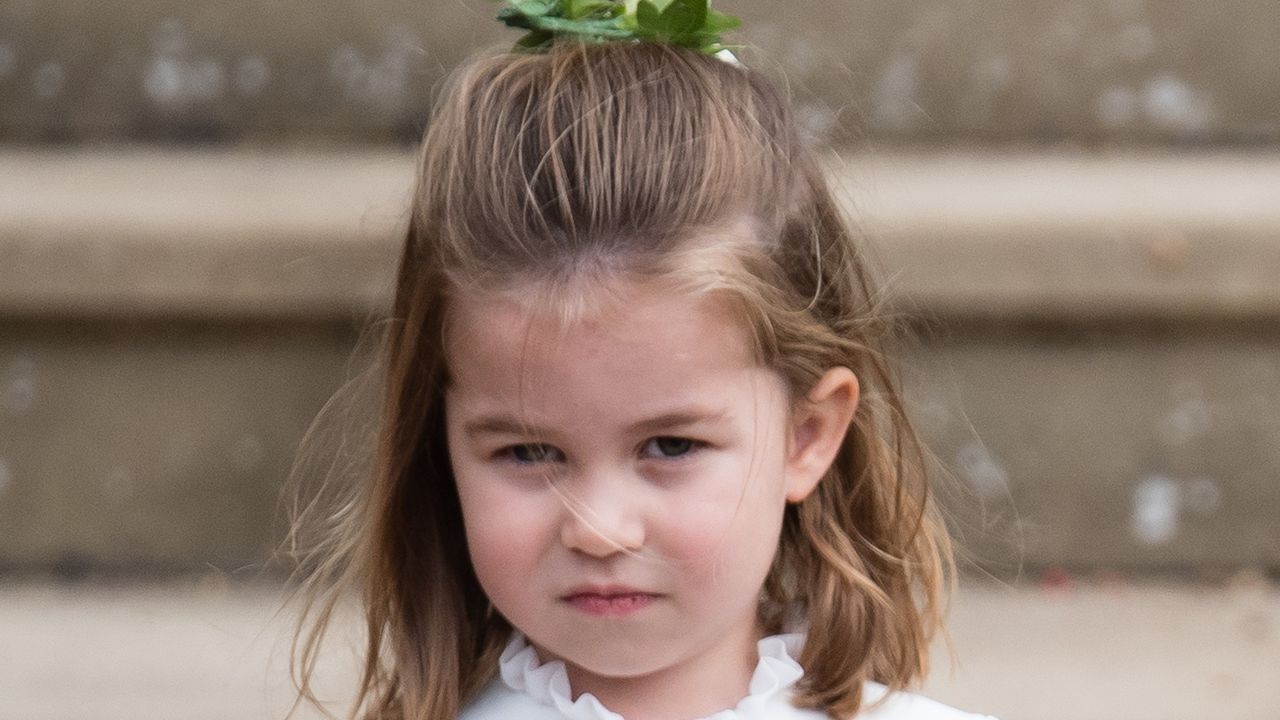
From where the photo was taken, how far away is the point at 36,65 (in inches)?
102

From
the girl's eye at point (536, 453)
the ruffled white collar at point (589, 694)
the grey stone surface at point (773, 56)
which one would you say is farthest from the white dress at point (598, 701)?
the grey stone surface at point (773, 56)

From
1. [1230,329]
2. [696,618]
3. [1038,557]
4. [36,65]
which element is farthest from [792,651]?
[36,65]

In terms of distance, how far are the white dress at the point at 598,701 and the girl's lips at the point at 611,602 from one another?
132 mm

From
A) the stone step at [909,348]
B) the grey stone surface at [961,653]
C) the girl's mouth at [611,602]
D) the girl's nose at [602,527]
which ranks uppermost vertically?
the girl's nose at [602,527]

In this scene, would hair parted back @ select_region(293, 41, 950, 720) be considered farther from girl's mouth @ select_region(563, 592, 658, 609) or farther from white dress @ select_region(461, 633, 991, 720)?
girl's mouth @ select_region(563, 592, 658, 609)

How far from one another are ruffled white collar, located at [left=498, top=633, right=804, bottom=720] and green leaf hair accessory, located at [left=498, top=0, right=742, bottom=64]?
22.7 inches

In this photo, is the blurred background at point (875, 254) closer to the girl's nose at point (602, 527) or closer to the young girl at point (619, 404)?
the young girl at point (619, 404)

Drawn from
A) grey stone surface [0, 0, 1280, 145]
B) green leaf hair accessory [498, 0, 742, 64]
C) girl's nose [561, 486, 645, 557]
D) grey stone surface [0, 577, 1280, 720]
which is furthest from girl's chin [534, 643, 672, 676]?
grey stone surface [0, 0, 1280, 145]

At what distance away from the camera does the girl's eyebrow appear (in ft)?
4.89

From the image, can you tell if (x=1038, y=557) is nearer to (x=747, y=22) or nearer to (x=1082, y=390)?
(x=1082, y=390)

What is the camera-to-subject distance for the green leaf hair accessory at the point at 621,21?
1653 mm

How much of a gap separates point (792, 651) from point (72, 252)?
4.36 ft

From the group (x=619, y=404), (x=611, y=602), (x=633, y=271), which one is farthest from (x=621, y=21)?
(x=611, y=602)

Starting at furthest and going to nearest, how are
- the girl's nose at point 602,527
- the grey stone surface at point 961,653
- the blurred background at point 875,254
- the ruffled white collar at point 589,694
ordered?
the blurred background at point 875,254 < the grey stone surface at point 961,653 < the ruffled white collar at point 589,694 < the girl's nose at point 602,527
